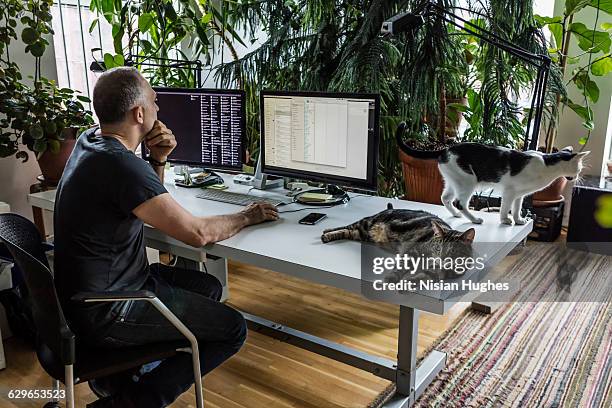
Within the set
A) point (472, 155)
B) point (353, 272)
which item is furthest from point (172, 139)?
point (472, 155)

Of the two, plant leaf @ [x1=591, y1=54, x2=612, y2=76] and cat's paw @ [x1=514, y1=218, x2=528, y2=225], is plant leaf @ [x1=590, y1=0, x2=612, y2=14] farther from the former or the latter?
cat's paw @ [x1=514, y1=218, x2=528, y2=225]

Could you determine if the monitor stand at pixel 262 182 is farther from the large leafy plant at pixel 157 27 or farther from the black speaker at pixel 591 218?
the black speaker at pixel 591 218

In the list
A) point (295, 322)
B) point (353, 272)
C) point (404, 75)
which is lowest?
point (295, 322)

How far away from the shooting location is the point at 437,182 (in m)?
2.47

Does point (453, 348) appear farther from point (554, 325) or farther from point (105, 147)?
point (105, 147)

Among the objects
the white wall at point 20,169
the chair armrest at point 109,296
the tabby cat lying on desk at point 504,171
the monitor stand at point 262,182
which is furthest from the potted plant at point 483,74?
the white wall at point 20,169

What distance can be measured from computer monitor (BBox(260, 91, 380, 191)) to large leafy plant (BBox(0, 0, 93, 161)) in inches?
47.9

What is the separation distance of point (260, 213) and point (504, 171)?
828 millimetres

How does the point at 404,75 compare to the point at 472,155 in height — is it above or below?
above

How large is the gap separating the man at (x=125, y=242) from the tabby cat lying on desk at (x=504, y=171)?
2.62 ft

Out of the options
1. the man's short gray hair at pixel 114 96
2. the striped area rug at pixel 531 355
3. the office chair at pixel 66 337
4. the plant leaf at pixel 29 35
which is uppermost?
the plant leaf at pixel 29 35

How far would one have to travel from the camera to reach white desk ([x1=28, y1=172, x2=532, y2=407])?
142 cm

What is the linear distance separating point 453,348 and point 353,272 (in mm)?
1160

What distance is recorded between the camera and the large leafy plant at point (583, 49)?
3.35 metres
